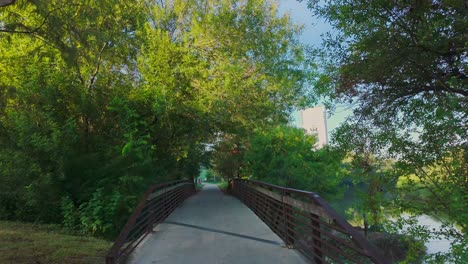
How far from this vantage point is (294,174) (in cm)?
2103

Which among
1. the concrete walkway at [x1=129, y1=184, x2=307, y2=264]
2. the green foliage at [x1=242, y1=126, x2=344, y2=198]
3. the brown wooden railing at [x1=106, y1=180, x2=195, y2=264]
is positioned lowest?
the concrete walkway at [x1=129, y1=184, x2=307, y2=264]

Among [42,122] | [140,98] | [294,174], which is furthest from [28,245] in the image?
[294,174]

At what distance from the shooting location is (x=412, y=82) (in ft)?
25.3

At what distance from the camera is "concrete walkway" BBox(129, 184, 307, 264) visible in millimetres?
5930

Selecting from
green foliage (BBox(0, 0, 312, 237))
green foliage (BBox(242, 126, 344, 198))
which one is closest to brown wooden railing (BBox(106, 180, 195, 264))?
green foliage (BBox(0, 0, 312, 237))

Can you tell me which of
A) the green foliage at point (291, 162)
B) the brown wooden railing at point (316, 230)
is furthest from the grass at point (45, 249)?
the green foliage at point (291, 162)

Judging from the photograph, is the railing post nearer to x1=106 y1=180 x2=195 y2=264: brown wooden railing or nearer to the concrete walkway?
the concrete walkway

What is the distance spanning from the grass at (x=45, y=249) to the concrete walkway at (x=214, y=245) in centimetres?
80

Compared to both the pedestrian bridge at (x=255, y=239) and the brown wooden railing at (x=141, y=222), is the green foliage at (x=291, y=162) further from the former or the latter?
the pedestrian bridge at (x=255, y=239)

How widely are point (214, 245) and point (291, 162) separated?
48.7 feet

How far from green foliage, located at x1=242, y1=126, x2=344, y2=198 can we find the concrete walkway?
37.1 feet

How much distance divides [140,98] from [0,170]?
4.63m

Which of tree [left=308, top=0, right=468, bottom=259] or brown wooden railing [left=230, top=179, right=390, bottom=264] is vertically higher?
tree [left=308, top=0, right=468, bottom=259]

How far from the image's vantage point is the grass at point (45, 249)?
584cm
